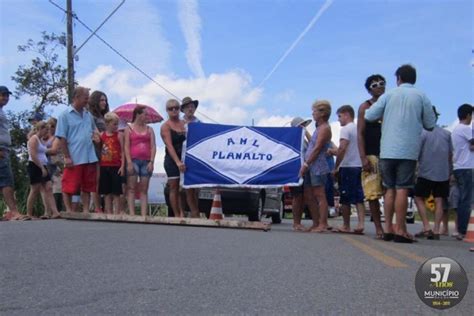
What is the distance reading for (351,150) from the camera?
25.7 feet

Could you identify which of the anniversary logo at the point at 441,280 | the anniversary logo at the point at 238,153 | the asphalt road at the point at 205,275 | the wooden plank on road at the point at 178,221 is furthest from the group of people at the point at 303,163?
the anniversary logo at the point at 441,280

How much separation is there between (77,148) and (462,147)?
5.60m

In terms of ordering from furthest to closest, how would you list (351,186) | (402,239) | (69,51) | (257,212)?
Result: (69,51), (257,212), (351,186), (402,239)

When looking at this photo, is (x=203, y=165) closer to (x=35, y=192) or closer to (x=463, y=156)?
(x=35, y=192)

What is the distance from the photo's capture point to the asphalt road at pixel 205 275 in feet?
10.7

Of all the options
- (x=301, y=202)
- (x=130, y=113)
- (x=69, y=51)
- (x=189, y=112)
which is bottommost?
(x=301, y=202)

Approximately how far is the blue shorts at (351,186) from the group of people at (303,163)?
0.01 metres

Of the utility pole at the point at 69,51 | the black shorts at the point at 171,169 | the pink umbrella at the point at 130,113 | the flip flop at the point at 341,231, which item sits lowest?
the flip flop at the point at 341,231

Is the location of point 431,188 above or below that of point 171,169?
below

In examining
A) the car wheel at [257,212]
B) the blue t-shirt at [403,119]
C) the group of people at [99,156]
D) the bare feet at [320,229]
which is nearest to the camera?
the blue t-shirt at [403,119]

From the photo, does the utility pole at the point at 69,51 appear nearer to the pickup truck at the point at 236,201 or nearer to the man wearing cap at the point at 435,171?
the pickup truck at the point at 236,201

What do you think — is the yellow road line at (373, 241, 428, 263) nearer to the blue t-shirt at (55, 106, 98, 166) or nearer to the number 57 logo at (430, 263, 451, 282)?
the number 57 logo at (430, 263, 451, 282)

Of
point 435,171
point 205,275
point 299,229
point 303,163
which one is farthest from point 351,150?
point 205,275

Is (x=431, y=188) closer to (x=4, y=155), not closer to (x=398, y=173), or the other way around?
(x=398, y=173)
